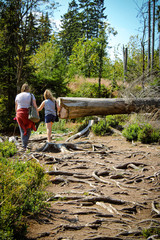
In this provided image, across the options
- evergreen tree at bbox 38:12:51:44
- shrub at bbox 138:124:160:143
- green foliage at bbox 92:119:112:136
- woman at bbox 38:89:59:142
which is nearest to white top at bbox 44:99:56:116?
woman at bbox 38:89:59:142

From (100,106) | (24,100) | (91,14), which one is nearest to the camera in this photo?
(24,100)

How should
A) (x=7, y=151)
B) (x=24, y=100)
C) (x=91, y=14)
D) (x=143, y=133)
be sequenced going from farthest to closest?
1. (x=91, y=14)
2. (x=143, y=133)
3. (x=24, y=100)
4. (x=7, y=151)

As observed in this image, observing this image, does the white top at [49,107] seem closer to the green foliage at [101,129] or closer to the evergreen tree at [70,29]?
the green foliage at [101,129]

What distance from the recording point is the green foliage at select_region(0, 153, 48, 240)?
2.00m

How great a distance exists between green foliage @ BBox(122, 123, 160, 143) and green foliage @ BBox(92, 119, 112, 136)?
1.53 m

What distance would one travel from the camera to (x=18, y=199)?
2.33m

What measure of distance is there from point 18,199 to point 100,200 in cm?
142

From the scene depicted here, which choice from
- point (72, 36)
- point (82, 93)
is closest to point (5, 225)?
point (82, 93)

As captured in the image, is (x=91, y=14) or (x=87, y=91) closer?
(x=87, y=91)

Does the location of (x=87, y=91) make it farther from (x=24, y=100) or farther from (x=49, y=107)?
(x=24, y=100)

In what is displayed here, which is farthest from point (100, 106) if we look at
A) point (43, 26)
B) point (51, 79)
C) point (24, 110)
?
point (43, 26)

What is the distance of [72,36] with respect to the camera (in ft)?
142

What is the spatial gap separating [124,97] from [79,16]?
37.9 meters

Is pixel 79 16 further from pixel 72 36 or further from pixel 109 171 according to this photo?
pixel 109 171
